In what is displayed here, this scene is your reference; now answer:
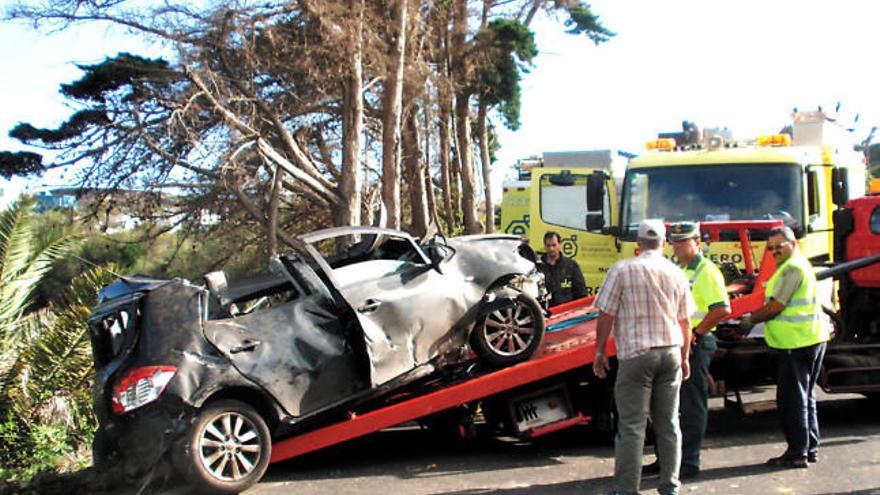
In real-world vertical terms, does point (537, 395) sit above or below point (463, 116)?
below

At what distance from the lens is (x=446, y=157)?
2544cm

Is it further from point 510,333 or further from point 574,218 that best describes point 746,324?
point 574,218

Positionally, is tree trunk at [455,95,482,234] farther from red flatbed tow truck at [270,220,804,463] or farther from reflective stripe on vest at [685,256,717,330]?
reflective stripe on vest at [685,256,717,330]

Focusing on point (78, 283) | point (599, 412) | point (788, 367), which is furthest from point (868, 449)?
point (78, 283)

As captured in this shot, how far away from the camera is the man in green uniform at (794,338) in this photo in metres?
6.59

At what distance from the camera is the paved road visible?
20.7 feet

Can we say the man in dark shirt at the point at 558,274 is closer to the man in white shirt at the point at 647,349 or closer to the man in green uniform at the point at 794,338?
the man in green uniform at the point at 794,338

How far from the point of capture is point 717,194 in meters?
10.2

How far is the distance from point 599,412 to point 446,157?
18.5 meters

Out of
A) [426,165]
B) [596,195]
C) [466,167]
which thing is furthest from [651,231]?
[466,167]

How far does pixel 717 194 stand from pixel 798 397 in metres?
4.01

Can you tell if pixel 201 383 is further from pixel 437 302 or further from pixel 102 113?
pixel 102 113

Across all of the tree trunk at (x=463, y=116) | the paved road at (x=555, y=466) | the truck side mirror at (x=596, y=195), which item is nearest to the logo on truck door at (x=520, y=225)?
the tree trunk at (x=463, y=116)

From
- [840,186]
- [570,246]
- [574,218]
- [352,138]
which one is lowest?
[570,246]
